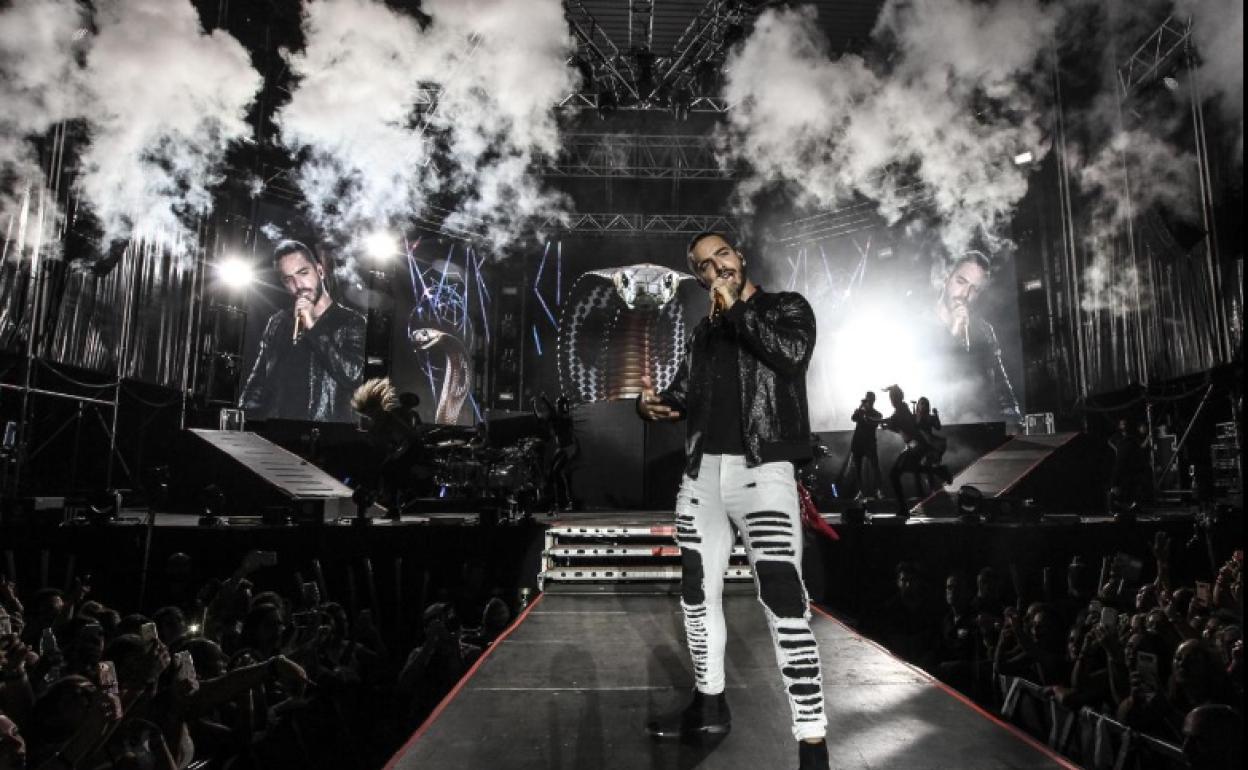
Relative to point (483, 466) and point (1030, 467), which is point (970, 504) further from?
point (483, 466)

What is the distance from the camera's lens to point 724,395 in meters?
2.59

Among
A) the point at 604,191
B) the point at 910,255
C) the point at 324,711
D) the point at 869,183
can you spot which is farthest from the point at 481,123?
the point at 324,711

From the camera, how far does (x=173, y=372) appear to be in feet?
43.2

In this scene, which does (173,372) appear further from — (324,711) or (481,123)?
(324,711)

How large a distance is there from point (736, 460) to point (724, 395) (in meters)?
0.28

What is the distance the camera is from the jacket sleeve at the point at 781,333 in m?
2.43

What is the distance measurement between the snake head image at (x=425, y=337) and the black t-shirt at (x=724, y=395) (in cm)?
1590

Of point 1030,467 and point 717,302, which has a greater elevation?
point 717,302

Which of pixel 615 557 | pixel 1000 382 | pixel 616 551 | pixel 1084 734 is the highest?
pixel 1000 382

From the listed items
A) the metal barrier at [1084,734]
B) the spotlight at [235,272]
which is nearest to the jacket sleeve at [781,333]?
the metal barrier at [1084,734]

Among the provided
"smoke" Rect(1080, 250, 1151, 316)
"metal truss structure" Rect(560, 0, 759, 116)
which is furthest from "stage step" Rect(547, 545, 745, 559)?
"smoke" Rect(1080, 250, 1151, 316)

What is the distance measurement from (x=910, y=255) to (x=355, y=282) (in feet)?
45.6

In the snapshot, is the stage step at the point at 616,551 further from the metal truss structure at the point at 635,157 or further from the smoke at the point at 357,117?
the metal truss structure at the point at 635,157

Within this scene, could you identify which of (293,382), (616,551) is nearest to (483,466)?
(616,551)
